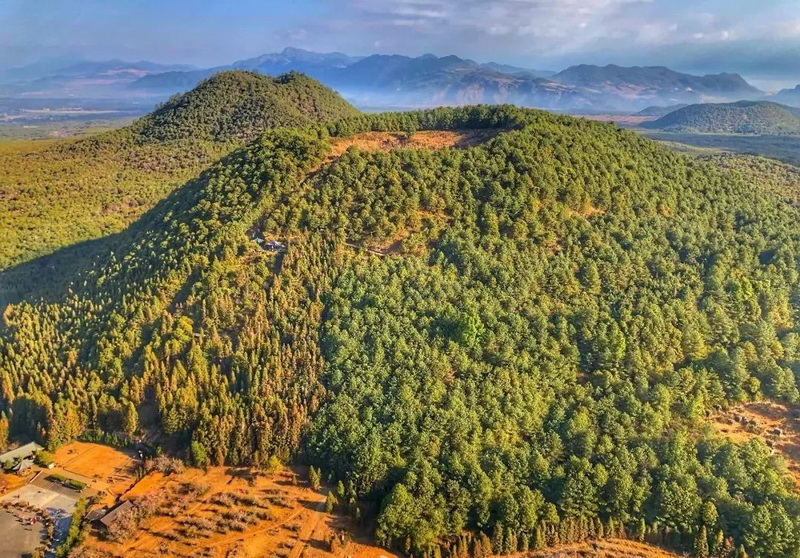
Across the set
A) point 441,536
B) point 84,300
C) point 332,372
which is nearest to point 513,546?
point 441,536

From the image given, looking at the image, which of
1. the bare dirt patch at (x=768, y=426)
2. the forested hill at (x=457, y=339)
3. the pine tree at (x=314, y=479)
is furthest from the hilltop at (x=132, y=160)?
the bare dirt patch at (x=768, y=426)

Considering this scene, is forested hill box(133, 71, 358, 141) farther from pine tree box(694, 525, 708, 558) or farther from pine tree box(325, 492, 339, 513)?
pine tree box(694, 525, 708, 558)

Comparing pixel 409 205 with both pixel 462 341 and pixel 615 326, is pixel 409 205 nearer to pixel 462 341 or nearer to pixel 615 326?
pixel 462 341

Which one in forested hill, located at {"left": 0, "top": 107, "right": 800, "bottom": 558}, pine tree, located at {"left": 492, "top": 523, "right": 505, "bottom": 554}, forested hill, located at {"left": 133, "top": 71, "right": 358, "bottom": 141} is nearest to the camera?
pine tree, located at {"left": 492, "top": 523, "right": 505, "bottom": 554}

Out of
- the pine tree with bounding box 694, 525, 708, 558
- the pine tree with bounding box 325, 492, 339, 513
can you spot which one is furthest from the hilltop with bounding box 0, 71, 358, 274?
the pine tree with bounding box 694, 525, 708, 558

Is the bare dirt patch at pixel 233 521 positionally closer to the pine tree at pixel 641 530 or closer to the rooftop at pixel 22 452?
the rooftop at pixel 22 452
